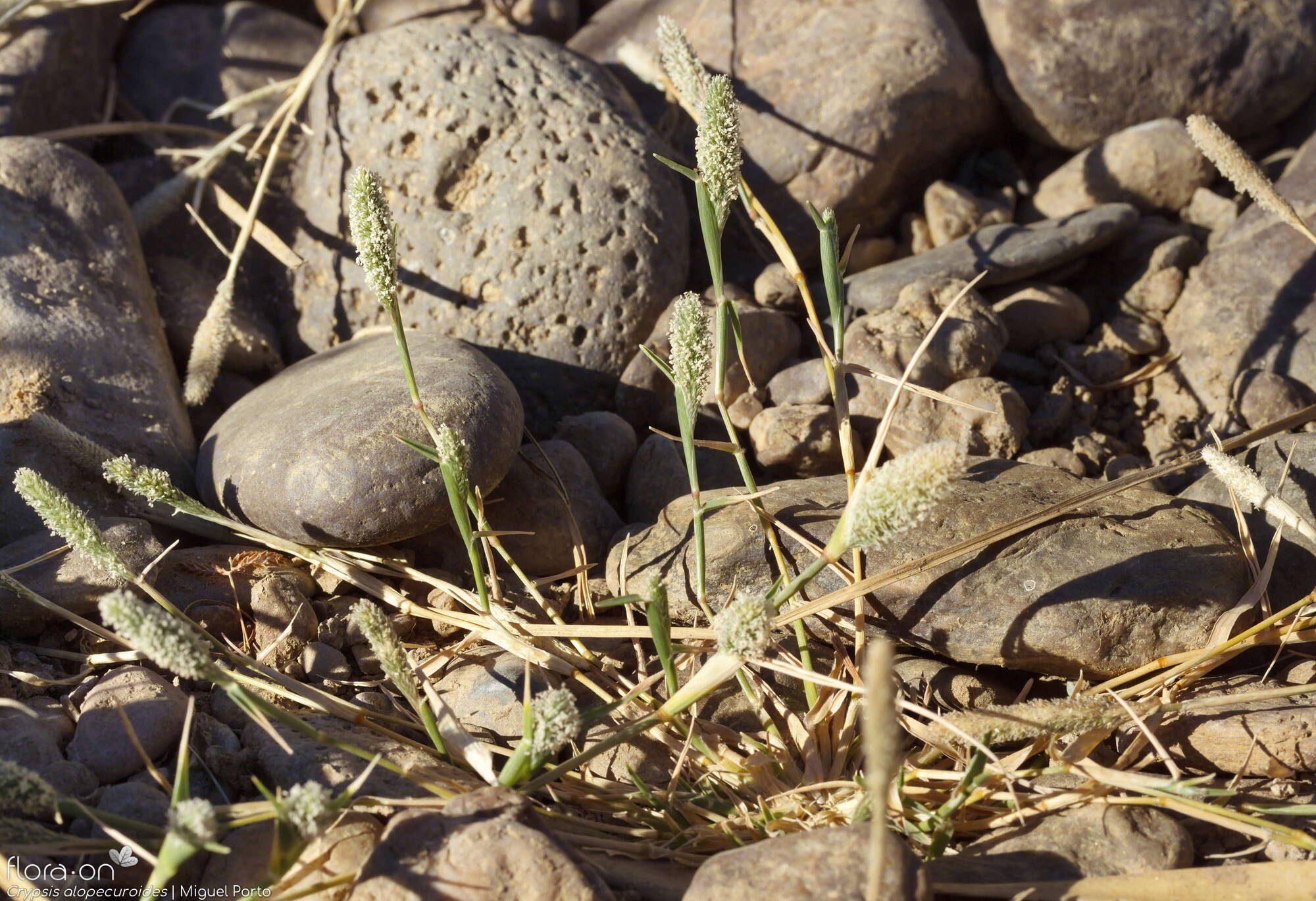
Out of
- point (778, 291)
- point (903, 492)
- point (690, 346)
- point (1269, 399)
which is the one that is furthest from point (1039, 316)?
point (903, 492)

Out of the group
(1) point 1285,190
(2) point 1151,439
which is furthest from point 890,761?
(1) point 1285,190

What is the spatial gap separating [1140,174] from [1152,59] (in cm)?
37

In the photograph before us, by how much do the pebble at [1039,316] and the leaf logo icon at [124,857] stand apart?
2.36 meters

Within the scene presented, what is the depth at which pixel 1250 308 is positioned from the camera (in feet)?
8.66

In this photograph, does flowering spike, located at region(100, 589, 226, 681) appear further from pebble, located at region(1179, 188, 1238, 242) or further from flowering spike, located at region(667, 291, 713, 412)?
pebble, located at region(1179, 188, 1238, 242)

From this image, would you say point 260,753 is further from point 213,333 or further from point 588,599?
point 213,333

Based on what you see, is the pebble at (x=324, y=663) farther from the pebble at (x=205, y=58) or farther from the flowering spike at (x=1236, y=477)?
the pebble at (x=205, y=58)

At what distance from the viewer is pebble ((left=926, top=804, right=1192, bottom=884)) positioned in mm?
1445

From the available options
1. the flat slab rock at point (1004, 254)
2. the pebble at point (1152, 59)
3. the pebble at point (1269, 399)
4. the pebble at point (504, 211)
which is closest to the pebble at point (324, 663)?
the pebble at point (504, 211)

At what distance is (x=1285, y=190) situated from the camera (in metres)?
2.82

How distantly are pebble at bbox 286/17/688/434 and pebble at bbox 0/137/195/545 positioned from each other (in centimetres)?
45

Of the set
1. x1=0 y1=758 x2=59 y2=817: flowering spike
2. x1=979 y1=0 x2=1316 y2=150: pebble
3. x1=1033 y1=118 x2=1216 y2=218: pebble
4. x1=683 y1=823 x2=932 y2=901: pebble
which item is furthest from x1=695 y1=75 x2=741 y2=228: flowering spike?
x1=979 y1=0 x2=1316 y2=150: pebble

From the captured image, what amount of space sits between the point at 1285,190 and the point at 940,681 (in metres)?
1.94

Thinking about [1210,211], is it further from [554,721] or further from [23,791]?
[23,791]
